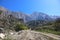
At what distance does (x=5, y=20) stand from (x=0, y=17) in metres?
1.47

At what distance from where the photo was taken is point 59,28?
24.6 metres

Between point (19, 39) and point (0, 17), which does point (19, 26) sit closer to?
point (0, 17)

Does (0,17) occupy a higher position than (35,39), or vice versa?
(0,17)

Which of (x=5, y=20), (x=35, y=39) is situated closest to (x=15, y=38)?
(x=35, y=39)

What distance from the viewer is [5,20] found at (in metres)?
17.4

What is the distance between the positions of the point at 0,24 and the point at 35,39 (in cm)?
1149

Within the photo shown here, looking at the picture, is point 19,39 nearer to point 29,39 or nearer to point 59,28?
point 29,39

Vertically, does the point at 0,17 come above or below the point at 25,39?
above

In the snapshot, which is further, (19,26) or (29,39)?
(19,26)

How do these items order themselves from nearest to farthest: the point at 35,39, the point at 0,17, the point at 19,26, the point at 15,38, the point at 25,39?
the point at 25,39
the point at 15,38
the point at 35,39
the point at 0,17
the point at 19,26

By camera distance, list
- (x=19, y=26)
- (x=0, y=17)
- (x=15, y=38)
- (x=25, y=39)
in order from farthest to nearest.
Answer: (x=19, y=26) < (x=0, y=17) < (x=15, y=38) < (x=25, y=39)

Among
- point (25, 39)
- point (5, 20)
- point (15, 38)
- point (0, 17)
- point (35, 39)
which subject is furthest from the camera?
point (0, 17)

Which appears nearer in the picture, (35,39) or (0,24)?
(35,39)

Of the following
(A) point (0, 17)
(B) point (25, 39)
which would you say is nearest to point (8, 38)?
(B) point (25, 39)
